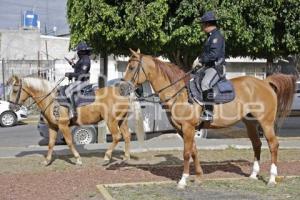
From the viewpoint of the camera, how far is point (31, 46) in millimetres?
40406

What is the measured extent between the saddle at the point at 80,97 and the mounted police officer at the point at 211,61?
3.53 metres

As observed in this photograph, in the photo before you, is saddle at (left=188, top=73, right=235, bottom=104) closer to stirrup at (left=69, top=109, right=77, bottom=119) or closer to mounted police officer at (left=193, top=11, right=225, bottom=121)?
mounted police officer at (left=193, top=11, right=225, bottom=121)

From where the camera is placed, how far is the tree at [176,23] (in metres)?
13.1

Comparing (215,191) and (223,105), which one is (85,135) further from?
(215,191)

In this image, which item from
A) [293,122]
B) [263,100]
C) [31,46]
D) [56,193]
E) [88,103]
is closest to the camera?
[56,193]

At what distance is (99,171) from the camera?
11086mm

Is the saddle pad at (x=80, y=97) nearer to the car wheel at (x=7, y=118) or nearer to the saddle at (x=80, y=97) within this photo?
the saddle at (x=80, y=97)

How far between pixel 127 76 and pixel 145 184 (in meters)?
1.97

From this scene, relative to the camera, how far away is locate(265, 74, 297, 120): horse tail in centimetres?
1019

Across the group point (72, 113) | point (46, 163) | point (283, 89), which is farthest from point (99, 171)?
point (283, 89)

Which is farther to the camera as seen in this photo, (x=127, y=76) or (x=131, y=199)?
(x=127, y=76)

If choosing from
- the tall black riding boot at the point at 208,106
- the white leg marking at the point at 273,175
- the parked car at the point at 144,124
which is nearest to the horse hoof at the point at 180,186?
the tall black riding boot at the point at 208,106

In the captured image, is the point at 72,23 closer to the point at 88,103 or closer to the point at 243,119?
the point at 88,103

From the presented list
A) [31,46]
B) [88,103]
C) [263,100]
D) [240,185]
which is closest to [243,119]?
[263,100]
